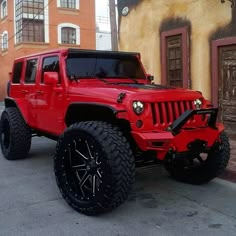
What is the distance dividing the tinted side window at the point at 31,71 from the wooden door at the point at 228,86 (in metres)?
4.27

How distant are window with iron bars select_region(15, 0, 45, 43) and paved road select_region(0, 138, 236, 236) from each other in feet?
79.6

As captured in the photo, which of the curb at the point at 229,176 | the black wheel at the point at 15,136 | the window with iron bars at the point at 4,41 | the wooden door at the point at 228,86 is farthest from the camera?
the window with iron bars at the point at 4,41

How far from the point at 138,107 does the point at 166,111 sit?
40cm

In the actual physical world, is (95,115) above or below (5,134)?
above

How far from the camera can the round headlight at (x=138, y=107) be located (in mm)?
4656

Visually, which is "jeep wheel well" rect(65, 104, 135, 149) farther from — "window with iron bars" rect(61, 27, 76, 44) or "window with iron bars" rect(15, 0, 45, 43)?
"window with iron bars" rect(61, 27, 76, 44)

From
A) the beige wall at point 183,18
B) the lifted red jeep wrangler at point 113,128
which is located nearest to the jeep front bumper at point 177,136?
the lifted red jeep wrangler at point 113,128

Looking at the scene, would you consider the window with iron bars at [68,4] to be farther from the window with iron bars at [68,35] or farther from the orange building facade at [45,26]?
the window with iron bars at [68,35]

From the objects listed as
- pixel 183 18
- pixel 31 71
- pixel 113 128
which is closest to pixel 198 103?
pixel 113 128

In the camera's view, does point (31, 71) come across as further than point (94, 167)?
Yes

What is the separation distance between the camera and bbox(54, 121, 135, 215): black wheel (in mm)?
4402

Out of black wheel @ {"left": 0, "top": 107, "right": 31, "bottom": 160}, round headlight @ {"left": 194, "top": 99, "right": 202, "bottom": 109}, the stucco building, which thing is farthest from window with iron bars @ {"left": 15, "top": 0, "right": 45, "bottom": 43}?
round headlight @ {"left": 194, "top": 99, "right": 202, "bottom": 109}

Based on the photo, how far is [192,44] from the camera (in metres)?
9.81

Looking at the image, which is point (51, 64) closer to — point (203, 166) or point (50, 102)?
point (50, 102)
